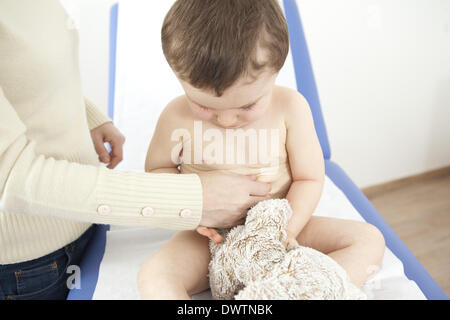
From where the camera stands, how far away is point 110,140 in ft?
3.30

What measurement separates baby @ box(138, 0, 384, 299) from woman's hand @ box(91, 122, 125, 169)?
12 centimetres

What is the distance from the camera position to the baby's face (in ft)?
2.25

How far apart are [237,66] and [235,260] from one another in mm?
315

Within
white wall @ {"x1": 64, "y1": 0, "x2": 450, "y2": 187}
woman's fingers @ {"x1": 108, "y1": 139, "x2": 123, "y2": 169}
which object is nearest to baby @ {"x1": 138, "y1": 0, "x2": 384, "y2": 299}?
woman's fingers @ {"x1": 108, "y1": 139, "x2": 123, "y2": 169}

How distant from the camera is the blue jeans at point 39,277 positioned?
77cm

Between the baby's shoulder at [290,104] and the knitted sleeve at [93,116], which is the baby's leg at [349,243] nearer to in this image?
the baby's shoulder at [290,104]

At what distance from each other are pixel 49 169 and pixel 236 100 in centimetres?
31

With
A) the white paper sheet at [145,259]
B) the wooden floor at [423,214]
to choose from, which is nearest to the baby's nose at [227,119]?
the white paper sheet at [145,259]

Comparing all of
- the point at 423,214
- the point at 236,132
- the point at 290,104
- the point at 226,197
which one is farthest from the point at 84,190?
the point at 423,214

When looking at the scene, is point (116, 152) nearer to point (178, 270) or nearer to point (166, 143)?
point (166, 143)

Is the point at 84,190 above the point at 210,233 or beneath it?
above

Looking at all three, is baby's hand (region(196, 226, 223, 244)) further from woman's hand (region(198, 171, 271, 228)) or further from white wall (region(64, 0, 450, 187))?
white wall (region(64, 0, 450, 187))

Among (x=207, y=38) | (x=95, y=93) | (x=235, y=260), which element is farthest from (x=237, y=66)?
(x=95, y=93)
